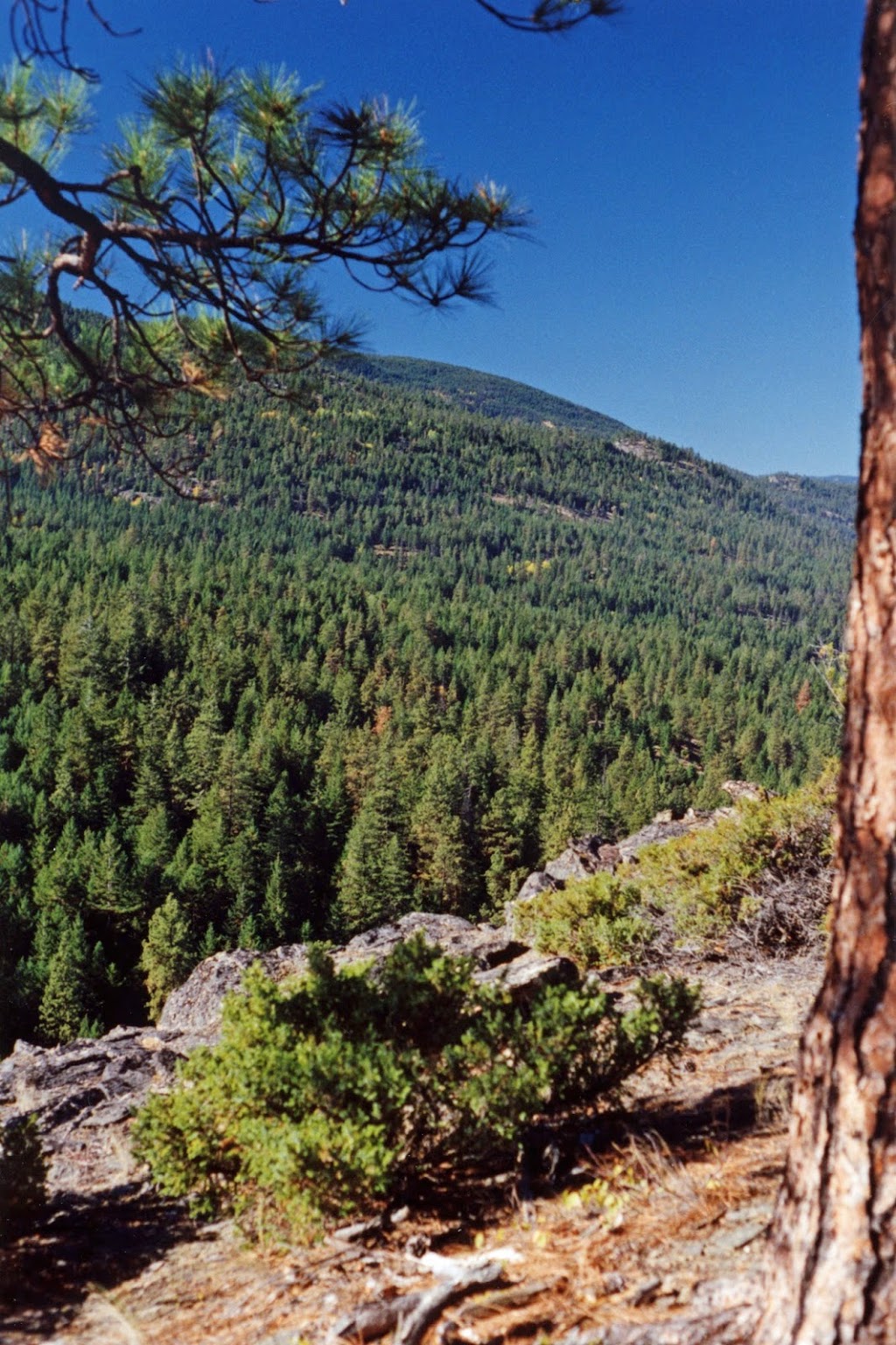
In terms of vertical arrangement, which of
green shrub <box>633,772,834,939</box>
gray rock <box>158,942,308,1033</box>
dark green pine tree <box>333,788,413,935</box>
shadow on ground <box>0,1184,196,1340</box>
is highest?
green shrub <box>633,772,834,939</box>

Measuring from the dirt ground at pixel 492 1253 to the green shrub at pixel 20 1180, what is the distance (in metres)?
0.12

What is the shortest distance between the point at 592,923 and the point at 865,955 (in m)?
5.93

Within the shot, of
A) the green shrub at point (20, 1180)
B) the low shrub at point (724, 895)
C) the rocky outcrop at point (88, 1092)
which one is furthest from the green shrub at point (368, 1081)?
the low shrub at point (724, 895)

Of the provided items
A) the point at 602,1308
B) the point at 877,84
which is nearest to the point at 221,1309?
the point at 602,1308

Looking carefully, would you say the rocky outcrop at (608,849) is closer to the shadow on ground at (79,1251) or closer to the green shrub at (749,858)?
the green shrub at (749,858)

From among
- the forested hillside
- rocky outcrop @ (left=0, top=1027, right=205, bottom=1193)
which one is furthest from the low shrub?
the forested hillside

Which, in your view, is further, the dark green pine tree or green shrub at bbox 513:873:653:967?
the dark green pine tree

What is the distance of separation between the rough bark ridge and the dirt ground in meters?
0.55

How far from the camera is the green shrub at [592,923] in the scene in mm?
7520

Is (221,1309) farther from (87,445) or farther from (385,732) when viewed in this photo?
(385,732)

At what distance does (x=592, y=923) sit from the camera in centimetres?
775

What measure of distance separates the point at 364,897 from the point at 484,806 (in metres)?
13.3

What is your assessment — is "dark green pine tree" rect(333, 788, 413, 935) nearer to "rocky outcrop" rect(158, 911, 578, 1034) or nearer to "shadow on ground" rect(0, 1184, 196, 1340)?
"rocky outcrop" rect(158, 911, 578, 1034)

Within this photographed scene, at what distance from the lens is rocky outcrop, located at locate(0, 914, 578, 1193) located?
485 cm
